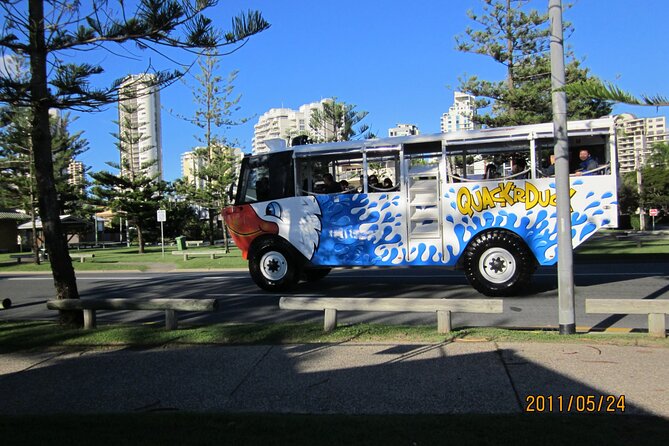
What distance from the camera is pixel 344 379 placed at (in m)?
5.28

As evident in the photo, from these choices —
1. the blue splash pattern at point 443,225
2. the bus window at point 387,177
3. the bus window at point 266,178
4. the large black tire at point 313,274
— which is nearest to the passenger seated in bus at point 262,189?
the bus window at point 266,178

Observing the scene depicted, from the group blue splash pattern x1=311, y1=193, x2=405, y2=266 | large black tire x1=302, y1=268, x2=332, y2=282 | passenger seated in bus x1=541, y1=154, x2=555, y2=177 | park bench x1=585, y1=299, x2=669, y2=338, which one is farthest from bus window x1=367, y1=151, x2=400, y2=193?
park bench x1=585, y1=299, x2=669, y2=338

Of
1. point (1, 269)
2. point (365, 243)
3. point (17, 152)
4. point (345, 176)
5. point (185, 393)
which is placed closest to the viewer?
point (185, 393)

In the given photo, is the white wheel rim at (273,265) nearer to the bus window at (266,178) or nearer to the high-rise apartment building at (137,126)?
the bus window at (266,178)

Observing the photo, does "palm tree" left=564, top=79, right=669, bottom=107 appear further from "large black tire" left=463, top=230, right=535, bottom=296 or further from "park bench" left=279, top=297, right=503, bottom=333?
"large black tire" left=463, top=230, right=535, bottom=296

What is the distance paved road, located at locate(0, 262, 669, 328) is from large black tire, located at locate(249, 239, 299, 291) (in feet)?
1.08

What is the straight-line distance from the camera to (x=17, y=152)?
2930cm

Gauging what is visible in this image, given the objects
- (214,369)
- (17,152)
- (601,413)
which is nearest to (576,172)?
(601,413)

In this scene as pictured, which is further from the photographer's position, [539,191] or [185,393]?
[539,191]

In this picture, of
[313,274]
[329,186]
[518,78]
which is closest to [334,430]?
[329,186]

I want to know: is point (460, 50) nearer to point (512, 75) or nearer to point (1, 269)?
point (512, 75)

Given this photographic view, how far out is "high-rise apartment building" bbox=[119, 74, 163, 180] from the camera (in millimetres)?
7223

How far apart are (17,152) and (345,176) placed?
25.4 meters

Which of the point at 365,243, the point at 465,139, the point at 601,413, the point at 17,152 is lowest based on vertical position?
the point at 601,413
